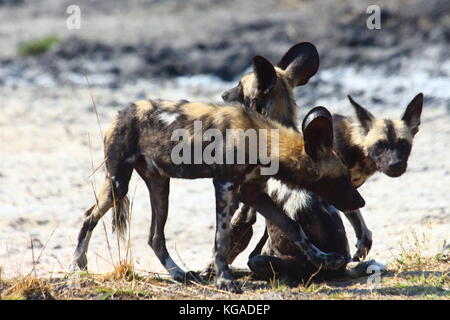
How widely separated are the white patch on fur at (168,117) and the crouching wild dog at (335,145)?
0.69m

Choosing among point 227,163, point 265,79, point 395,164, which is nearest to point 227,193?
point 227,163

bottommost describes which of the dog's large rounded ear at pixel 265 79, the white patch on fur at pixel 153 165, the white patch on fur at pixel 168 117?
the white patch on fur at pixel 153 165

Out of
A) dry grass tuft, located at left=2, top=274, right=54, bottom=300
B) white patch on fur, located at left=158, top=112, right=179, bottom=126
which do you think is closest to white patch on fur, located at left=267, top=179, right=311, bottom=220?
white patch on fur, located at left=158, top=112, right=179, bottom=126

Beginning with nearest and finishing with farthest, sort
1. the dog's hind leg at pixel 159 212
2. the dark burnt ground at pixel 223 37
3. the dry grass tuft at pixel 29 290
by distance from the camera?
1. the dry grass tuft at pixel 29 290
2. the dog's hind leg at pixel 159 212
3. the dark burnt ground at pixel 223 37

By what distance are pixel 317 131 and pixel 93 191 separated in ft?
7.40

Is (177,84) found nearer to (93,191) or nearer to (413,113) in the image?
(93,191)

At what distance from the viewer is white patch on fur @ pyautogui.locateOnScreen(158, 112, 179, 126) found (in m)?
5.06

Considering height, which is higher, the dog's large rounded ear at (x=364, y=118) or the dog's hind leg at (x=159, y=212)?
the dog's large rounded ear at (x=364, y=118)

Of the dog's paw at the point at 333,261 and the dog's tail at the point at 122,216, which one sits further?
the dog's tail at the point at 122,216

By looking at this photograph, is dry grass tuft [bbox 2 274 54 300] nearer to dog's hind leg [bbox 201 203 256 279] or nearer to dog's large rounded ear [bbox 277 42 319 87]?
dog's hind leg [bbox 201 203 256 279]

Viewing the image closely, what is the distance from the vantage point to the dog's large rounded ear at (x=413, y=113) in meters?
5.99

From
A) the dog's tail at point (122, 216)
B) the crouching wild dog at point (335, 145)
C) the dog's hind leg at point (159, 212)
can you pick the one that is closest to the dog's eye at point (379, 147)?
the crouching wild dog at point (335, 145)

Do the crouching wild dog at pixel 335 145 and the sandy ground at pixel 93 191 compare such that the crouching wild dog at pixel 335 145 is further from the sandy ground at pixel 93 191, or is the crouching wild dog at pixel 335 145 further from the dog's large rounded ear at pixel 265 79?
the sandy ground at pixel 93 191

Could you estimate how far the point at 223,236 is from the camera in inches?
194
